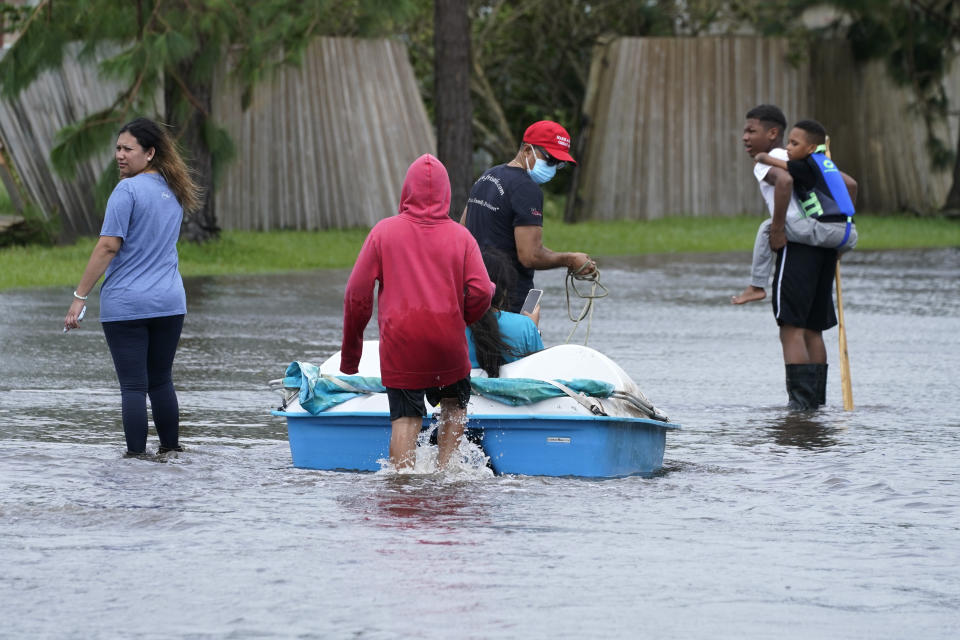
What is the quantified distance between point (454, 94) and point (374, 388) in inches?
538

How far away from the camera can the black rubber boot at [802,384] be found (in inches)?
381

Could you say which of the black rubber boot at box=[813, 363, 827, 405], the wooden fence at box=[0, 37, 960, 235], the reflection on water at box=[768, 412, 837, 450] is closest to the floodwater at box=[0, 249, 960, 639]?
the reflection on water at box=[768, 412, 837, 450]

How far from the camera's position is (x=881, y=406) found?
973cm

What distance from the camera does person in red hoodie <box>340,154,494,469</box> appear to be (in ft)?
22.1

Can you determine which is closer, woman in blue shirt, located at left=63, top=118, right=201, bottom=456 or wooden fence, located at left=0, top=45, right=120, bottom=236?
woman in blue shirt, located at left=63, top=118, right=201, bottom=456

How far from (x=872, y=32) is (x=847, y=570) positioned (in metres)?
22.7

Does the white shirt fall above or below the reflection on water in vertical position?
above

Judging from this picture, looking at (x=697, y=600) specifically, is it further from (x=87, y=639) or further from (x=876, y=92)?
(x=876, y=92)

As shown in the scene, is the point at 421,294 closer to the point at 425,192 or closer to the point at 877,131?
the point at 425,192

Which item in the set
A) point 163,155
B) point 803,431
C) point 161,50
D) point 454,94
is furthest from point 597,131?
point 163,155

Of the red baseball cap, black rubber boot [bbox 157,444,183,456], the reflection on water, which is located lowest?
the reflection on water

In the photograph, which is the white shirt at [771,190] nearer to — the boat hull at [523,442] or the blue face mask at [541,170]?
the blue face mask at [541,170]

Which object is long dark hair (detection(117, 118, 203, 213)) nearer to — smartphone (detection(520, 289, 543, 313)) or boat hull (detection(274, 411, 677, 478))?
boat hull (detection(274, 411, 677, 478))

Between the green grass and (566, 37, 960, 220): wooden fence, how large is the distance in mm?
517
